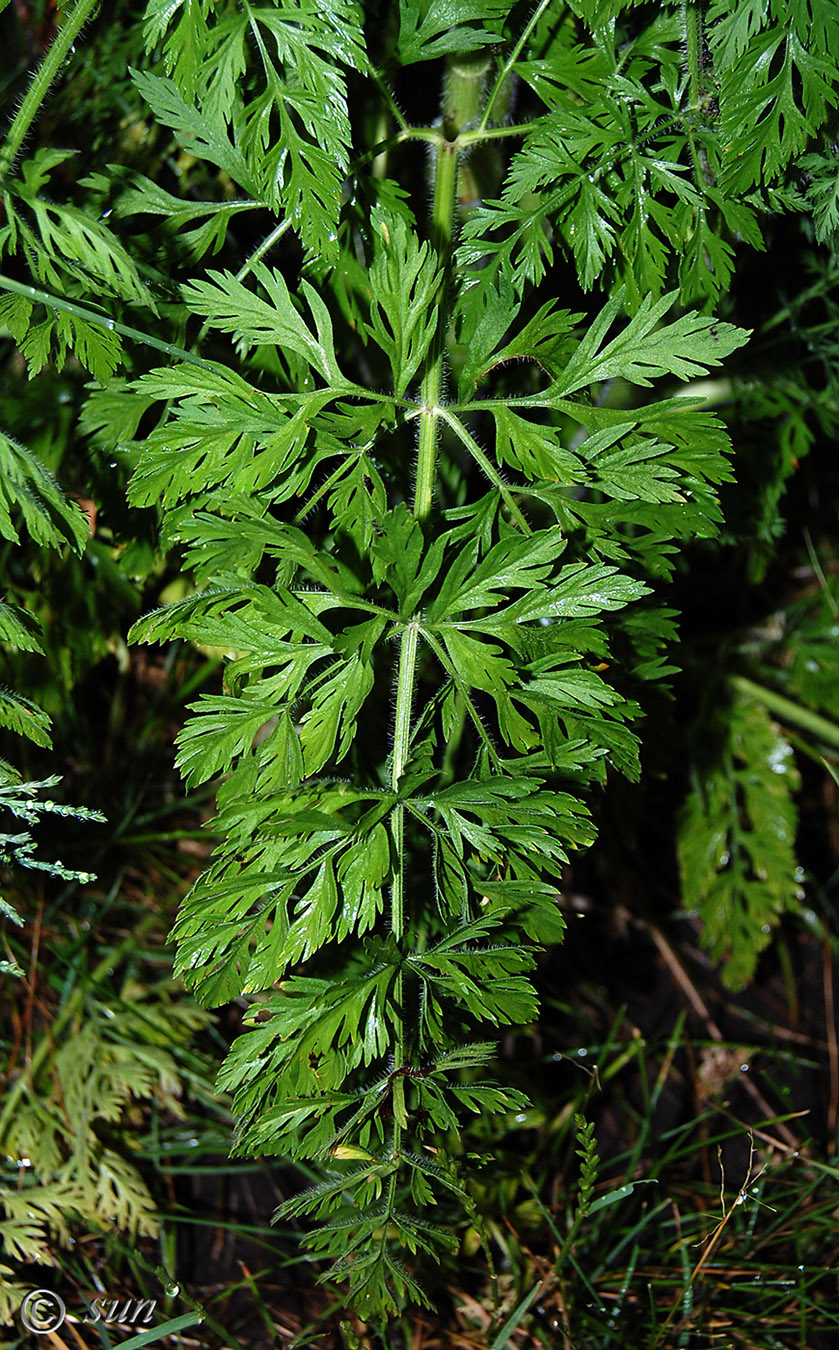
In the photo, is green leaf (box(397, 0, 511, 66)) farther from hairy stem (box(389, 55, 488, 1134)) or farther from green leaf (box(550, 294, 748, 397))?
green leaf (box(550, 294, 748, 397))

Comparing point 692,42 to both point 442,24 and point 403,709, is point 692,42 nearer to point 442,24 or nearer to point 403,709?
point 442,24

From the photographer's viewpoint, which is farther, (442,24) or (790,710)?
(790,710)

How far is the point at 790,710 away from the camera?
1827 millimetres

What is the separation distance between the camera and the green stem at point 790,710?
5.93ft

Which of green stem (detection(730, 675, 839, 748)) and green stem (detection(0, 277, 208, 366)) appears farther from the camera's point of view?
green stem (detection(730, 675, 839, 748))

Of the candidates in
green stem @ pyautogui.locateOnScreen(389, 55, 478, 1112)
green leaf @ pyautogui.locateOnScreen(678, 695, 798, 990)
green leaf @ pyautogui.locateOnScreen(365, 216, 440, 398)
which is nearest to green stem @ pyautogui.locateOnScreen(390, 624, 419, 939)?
green stem @ pyautogui.locateOnScreen(389, 55, 478, 1112)

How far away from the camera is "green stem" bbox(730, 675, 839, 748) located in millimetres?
1808

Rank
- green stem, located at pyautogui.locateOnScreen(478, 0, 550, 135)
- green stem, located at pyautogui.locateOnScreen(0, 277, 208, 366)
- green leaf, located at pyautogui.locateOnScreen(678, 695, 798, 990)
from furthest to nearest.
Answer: green leaf, located at pyautogui.locateOnScreen(678, 695, 798, 990), green stem, located at pyautogui.locateOnScreen(478, 0, 550, 135), green stem, located at pyautogui.locateOnScreen(0, 277, 208, 366)

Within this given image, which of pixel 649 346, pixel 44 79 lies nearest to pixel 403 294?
pixel 649 346

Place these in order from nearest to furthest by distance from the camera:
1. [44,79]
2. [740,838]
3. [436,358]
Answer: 1. [44,79]
2. [436,358]
3. [740,838]

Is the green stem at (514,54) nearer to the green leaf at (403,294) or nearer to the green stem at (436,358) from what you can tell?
the green stem at (436,358)

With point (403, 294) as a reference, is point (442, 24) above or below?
above

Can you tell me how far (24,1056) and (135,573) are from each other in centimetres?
84

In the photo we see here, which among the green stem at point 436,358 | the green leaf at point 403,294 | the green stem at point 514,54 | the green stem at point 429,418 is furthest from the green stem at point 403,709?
the green stem at point 514,54
